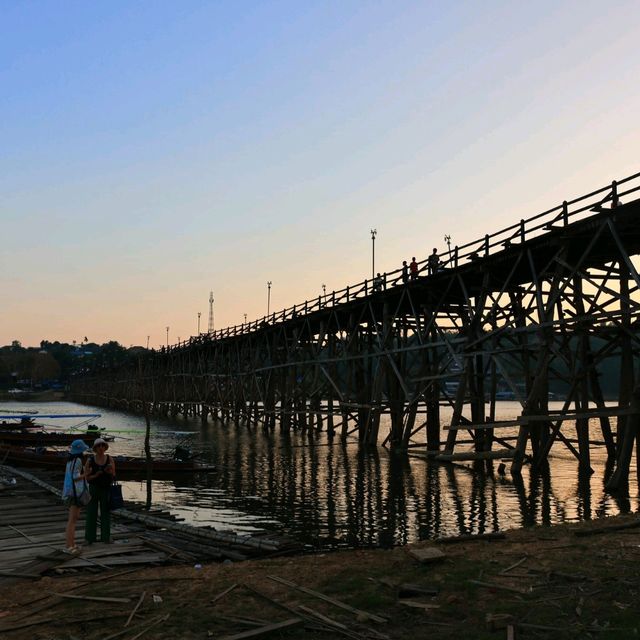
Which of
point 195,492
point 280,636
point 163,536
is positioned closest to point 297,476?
point 195,492

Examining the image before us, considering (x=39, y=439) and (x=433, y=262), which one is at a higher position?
(x=433, y=262)

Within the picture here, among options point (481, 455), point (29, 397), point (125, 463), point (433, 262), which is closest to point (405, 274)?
point (433, 262)

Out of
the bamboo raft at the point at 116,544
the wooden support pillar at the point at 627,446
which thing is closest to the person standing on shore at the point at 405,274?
the wooden support pillar at the point at 627,446

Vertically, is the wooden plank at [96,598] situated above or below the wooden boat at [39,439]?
above

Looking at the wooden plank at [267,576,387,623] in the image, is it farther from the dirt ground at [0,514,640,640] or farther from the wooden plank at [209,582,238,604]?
the wooden plank at [209,582,238,604]

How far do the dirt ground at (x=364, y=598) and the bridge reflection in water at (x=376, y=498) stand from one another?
4.65 metres

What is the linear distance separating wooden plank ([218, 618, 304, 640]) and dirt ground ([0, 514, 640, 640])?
2 centimetres

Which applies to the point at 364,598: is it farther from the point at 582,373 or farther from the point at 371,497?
the point at 582,373

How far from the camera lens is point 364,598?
746 centimetres

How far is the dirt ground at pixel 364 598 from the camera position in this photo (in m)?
6.52

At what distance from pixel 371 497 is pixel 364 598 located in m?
11.6

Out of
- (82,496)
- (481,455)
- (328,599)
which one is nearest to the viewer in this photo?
(328,599)

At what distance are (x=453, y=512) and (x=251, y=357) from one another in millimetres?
35958

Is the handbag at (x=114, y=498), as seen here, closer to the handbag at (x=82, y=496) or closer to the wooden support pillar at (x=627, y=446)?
the handbag at (x=82, y=496)
